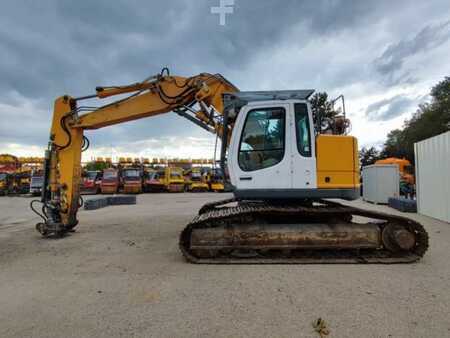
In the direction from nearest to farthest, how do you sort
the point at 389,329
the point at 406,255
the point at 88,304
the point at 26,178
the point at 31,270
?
the point at 389,329, the point at 88,304, the point at 31,270, the point at 406,255, the point at 26,178

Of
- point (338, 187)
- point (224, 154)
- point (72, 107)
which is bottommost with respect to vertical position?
point (338, 187)

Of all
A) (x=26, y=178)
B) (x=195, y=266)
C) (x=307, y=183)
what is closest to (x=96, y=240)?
(x=195, y=266)

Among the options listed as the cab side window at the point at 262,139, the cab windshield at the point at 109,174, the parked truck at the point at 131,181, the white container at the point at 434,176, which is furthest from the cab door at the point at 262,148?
the cab windshield at the point at 109,174

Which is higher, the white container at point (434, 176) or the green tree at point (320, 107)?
the green tree at point (320, 107)

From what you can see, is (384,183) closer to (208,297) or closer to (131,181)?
(208,297)

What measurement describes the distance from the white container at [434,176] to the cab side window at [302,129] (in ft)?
20.1

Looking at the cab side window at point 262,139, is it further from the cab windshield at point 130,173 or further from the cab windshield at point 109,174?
the cab windshield at point 109,174

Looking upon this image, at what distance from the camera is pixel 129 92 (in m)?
6.28

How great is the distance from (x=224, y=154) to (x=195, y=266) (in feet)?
6.61

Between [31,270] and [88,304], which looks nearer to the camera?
[88,304]

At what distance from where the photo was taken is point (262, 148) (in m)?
4.68

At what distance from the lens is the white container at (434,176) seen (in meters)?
8.12

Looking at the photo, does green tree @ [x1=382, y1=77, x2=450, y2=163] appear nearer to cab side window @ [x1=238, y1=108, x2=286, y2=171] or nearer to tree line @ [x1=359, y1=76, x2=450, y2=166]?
tree line @ [x1=359, y1=76, x2=450, y2=166]

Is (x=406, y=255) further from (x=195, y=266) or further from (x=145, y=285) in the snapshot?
(x=145, y=285)
